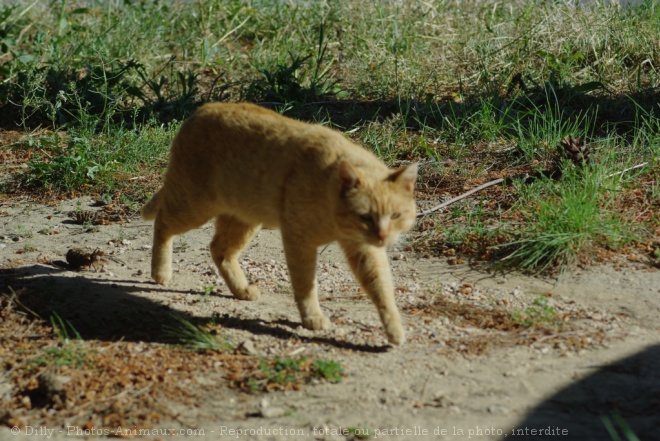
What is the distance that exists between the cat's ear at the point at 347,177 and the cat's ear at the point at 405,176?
218mm

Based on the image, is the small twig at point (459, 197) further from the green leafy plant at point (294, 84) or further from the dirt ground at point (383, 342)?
the green leafy plant at point (294, 84)

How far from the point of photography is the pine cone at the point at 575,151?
5.77 m

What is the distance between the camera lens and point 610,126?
700 cm

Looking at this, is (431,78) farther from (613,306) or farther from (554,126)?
(613,306)

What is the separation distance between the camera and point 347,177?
13.2 ft

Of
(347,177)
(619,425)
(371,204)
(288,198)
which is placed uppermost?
(347,177)

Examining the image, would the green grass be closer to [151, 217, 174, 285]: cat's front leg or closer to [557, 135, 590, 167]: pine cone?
[557, 135, 590, 167]: pine cone

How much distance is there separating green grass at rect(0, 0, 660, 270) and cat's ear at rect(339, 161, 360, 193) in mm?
1491

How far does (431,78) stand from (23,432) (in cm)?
552

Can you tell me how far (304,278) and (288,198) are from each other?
0.43 meters

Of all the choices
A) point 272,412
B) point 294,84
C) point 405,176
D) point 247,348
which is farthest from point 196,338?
point 294,84

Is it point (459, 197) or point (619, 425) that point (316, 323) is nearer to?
point (619, 425)

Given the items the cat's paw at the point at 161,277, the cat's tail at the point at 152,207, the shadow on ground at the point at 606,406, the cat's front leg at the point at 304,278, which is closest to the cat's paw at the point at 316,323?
the cat's front leg at the point at 304,278

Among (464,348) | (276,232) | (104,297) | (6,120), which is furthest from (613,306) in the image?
(6,120)
